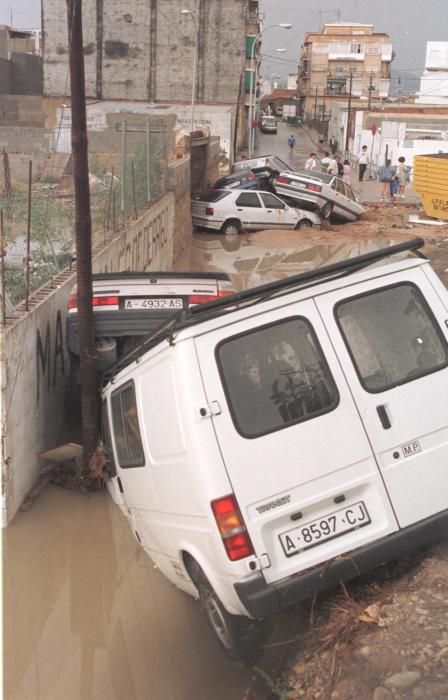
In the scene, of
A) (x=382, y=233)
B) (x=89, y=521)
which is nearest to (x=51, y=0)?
(x=382, y=233)

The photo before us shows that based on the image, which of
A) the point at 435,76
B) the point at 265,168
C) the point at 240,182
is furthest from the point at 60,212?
the point at 435,76

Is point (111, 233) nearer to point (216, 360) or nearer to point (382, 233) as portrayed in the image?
point (216, 360)

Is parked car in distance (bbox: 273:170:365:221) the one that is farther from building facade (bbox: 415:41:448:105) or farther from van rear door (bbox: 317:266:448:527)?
building facade (bbox: 415:41:448:105)

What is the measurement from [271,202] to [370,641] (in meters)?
21.1

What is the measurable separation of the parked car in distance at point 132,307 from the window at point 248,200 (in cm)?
1640

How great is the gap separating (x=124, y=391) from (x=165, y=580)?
1.76 metres

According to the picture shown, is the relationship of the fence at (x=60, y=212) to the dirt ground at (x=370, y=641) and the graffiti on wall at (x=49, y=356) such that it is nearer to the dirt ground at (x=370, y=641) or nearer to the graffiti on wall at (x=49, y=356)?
the graffiti on wall at (x=49, y=356)

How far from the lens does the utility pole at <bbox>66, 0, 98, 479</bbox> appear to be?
6727 millimetres

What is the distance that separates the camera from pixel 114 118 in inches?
1517

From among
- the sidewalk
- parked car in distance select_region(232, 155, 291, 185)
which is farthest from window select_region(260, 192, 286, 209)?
the sidewalk

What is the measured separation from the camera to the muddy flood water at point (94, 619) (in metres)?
4.91

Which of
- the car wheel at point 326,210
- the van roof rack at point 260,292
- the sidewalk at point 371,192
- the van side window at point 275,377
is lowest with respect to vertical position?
the sidewalk at point 371,192

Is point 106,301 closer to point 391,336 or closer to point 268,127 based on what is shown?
point 391,336

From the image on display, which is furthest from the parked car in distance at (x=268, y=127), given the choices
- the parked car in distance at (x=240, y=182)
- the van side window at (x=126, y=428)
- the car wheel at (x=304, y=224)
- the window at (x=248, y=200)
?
the van side window at (x=126, y=428)
